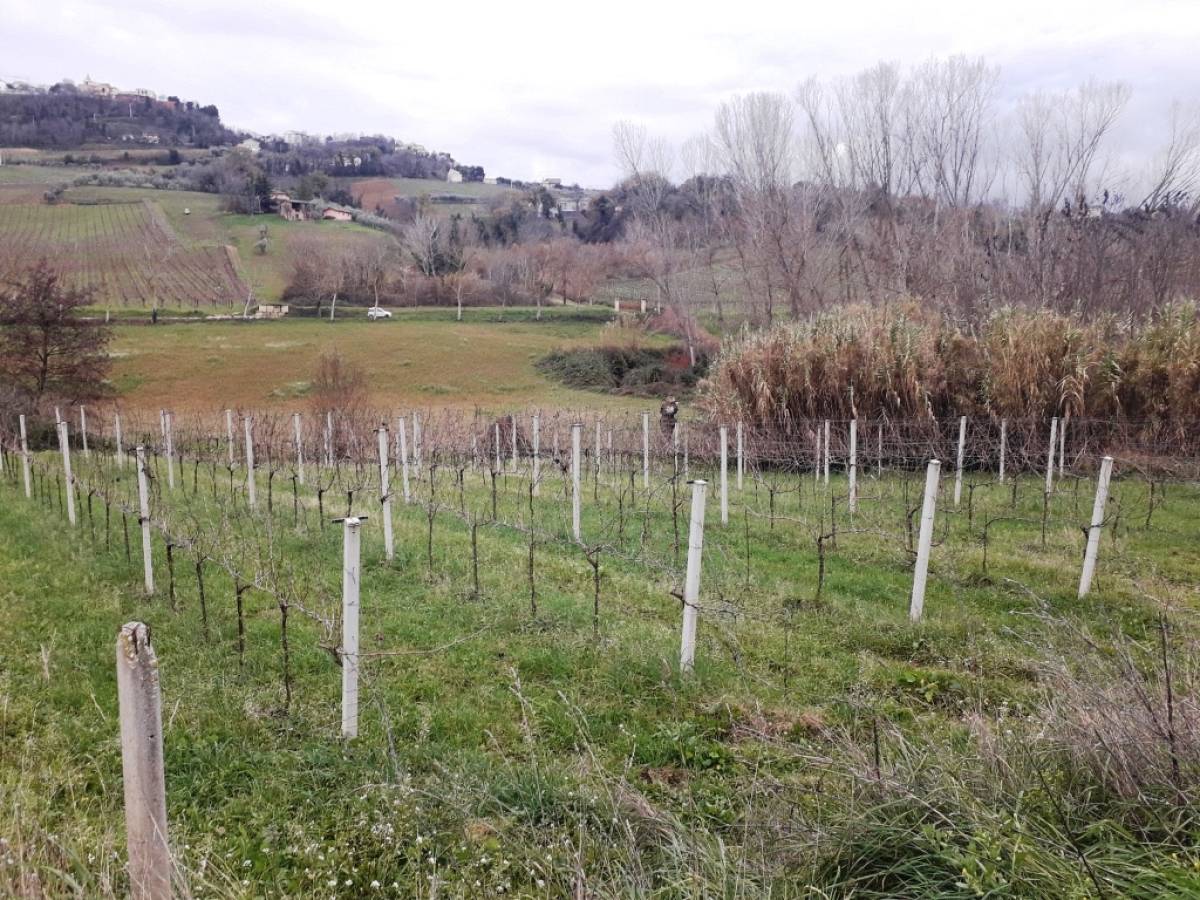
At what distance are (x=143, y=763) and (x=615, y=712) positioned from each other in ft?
8.25

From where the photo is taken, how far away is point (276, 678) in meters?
4.60

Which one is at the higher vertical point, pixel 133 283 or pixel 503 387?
pixel 133 283

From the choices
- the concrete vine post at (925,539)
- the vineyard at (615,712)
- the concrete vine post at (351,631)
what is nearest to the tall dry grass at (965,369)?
the vineyard at (615,712)

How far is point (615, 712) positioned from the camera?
4.24 m

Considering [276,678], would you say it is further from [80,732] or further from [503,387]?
[503,387]

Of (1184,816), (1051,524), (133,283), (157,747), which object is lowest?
(1051,524)

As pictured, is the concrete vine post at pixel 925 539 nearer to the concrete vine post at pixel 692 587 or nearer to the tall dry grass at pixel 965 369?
the concrete vine post at pixel 692 587

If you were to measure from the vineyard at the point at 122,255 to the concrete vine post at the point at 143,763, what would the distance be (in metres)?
44.2

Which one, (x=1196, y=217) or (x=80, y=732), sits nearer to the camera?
(x=80, y=732)


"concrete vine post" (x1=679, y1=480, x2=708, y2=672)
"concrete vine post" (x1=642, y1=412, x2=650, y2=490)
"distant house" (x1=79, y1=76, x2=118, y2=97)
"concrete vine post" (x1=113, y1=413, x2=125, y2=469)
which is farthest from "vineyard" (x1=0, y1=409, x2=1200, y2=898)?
"distant house" (x1=79, y1=76, x2=118, y2=97)

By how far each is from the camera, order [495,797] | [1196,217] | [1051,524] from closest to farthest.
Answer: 1. [495,797]
2. [1051,524]
3. [1196,217]

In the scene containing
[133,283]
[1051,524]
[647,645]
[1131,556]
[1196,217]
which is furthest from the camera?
[133,283]

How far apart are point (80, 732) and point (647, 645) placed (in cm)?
319

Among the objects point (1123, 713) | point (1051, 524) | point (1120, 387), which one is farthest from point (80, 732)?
point (1120, 387)
